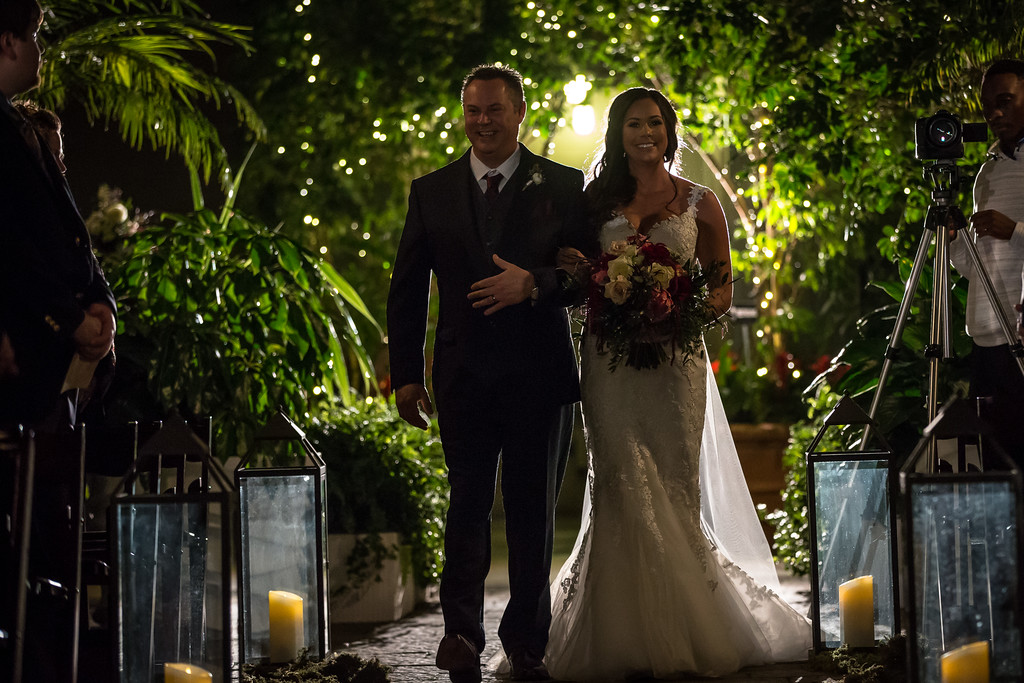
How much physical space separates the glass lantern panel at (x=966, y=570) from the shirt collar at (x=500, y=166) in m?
1.82

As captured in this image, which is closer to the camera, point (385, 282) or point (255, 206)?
point (255, 206)

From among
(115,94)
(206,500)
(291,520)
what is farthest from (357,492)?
(206,500)

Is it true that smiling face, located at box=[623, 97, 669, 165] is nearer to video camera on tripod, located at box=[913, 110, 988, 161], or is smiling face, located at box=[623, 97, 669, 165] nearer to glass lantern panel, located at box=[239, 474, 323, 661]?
video camera on tripod, located at box=[913, 110, 988, 161]

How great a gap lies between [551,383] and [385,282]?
6.50m

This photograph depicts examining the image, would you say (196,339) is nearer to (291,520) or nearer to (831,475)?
(291,520)

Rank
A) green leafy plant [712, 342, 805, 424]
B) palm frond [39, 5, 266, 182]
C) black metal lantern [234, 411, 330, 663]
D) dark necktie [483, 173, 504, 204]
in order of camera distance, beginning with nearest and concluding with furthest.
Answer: black metal lantern [234, 411, 330, 663] < dark necktie [483, 173, 504, 204] < palm frond [39, 5, 266, 182] < green leafy plant [712, 342, 805, 424]

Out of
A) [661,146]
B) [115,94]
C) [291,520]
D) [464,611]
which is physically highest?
[115,94]

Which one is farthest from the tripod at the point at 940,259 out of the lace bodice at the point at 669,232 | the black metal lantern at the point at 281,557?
the black metal lantern at the point at 281,557

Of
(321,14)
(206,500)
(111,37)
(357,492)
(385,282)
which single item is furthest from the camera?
(385,282)

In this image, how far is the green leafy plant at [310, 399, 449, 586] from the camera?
4.98 metres

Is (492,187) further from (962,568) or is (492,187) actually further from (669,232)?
(962,568)

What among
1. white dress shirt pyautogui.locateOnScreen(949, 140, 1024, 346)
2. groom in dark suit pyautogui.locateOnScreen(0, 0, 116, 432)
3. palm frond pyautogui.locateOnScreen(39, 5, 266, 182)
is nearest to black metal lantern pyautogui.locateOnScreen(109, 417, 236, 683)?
groom in dark suit pyautogui.locateOnScreen(0, 0, 116, 432)

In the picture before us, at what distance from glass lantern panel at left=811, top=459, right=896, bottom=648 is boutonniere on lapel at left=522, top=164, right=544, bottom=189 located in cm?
117

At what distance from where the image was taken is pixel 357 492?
16.5 feet
